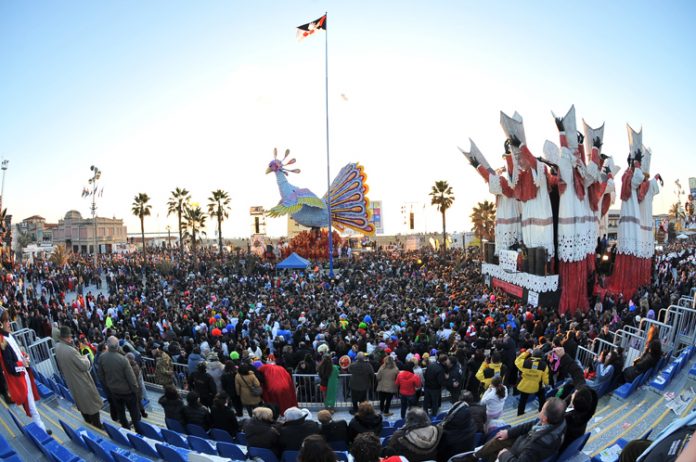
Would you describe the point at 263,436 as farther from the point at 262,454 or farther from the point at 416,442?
the point at 416,442

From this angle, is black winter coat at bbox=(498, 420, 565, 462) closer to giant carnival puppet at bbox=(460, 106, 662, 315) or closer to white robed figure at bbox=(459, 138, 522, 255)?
giant carnival puppet at bbox=(460, 106, 662, 315)

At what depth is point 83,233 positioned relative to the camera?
74.6 metres

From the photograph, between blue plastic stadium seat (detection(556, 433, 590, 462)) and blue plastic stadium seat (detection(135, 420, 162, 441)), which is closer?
blue plastic stadium seat (detection(556, 433, 590, 462))

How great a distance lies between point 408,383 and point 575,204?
679 inches

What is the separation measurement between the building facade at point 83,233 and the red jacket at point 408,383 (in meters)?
76.8

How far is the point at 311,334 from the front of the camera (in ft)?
39.7

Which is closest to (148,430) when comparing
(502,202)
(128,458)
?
(128,458)

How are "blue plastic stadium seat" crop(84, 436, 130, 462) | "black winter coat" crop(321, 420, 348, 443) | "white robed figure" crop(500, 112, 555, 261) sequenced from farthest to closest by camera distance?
"white robed figure" crop(500, 112, 555, 261), "black winter coat" crop(321, 420, 348, 443), "blue plastic stadium seat" crop(84, 436, 130, 462)

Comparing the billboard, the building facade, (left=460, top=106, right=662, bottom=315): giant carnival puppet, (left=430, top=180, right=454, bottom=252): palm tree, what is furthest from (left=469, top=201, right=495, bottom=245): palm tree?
the building facade

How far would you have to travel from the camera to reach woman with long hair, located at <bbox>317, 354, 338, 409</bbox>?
8.14m

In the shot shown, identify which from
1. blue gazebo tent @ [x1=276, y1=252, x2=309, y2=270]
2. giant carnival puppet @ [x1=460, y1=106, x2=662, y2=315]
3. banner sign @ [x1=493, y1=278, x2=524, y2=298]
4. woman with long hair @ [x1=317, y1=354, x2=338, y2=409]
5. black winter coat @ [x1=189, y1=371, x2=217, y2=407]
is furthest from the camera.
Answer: blue gazebo tent @ [x1=276, y1=252, x2=309, y2=270]

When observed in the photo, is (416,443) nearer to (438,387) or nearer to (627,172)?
(438,387)

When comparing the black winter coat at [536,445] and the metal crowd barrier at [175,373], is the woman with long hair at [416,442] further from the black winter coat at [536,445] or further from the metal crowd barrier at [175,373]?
the metal crowd barrier at [175,373]

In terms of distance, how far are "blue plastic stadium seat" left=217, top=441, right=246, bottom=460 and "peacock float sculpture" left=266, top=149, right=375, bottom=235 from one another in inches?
1205
